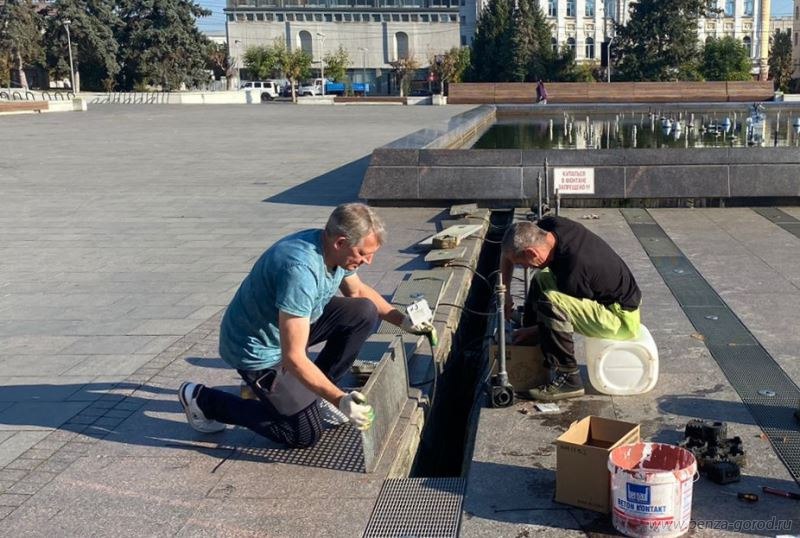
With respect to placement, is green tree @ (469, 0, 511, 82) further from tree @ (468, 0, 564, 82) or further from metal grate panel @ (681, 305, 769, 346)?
metal grate panel @ (681, 305, 769, 346)

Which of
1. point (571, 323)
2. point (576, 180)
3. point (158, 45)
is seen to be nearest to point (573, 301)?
point (571, 323)

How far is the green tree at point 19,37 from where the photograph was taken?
200 ft

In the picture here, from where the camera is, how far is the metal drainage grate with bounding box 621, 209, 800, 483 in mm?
4410

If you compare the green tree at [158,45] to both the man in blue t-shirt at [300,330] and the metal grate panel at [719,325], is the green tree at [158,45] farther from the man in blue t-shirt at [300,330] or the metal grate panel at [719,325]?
the man in blue t-shirt at [300,330]

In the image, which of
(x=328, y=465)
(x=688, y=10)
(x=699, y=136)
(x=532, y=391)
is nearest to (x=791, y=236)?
(x=532, y=391)

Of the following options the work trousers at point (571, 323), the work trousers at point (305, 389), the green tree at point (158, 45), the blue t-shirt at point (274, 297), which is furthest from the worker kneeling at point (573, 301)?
the green tree at point (158, 45)

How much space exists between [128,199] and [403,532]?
36.3ft

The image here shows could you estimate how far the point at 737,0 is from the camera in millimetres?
93125

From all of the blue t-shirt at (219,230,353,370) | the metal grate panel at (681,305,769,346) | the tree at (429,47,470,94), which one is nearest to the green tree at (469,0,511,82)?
the tree at (429,47,470,94)

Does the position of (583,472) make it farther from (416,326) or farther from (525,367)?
(525,367)

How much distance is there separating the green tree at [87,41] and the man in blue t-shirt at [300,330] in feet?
209

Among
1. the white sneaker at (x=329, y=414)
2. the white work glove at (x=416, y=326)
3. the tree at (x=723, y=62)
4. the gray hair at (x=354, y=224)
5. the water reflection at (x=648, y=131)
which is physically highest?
the tree at (x=723, y=62)

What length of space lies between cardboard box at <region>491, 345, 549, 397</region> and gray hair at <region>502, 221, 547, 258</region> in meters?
0.57

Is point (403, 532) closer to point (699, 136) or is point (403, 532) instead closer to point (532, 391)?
point (532, 391)
